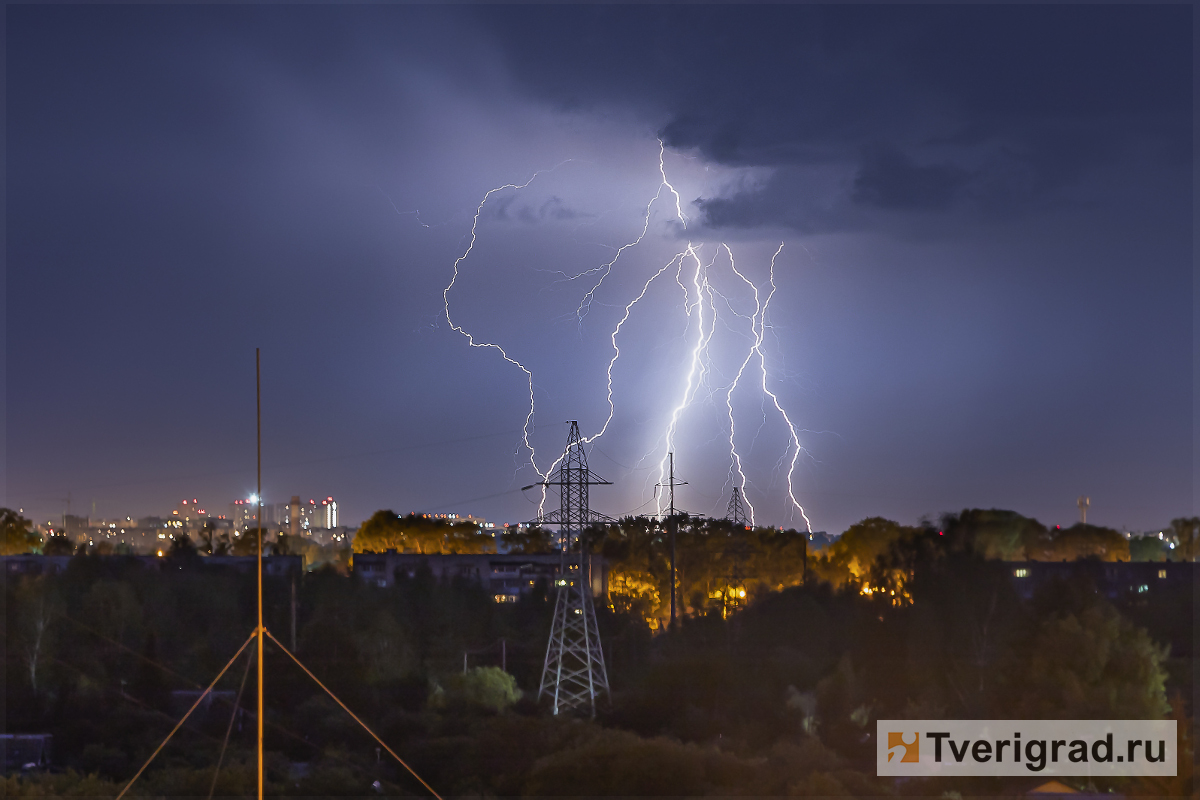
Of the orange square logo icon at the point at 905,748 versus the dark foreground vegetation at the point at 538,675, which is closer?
the dark foreground vegetation at the point at 538,675

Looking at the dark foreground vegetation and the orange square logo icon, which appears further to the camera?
the orange square logo icon

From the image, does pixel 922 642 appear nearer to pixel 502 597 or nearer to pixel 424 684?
pixel 424 684

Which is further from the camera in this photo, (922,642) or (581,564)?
(922,642)

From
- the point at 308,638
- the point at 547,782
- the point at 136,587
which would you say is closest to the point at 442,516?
the point at 136,587

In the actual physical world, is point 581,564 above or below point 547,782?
above
